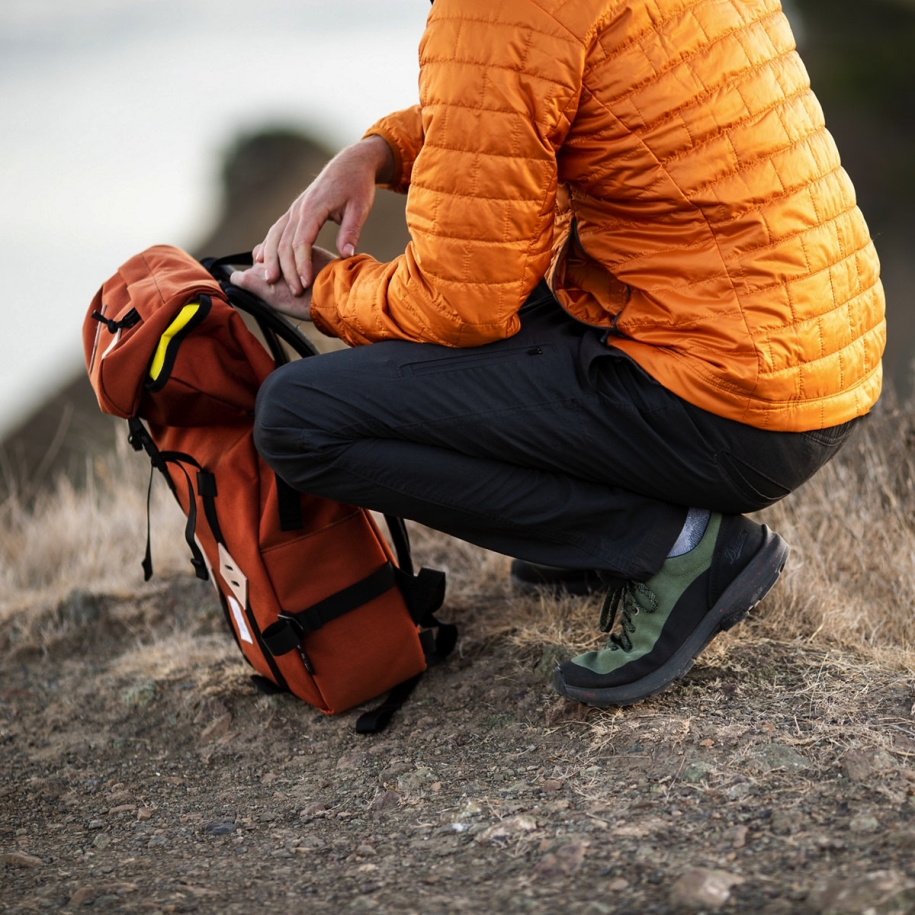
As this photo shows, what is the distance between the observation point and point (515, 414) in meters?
1.84

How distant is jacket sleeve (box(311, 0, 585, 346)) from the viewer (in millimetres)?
1558

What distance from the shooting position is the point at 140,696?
102 inches

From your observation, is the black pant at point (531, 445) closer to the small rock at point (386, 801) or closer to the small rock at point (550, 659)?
the small rock at point (550, 659)

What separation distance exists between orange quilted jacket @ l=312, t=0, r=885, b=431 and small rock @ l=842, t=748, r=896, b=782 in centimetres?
61

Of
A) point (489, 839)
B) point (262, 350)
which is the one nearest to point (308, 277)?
point (262, 350)

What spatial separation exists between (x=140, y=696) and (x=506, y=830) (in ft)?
4.47

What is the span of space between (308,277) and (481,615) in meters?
1.14

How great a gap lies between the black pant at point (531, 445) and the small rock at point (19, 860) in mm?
883

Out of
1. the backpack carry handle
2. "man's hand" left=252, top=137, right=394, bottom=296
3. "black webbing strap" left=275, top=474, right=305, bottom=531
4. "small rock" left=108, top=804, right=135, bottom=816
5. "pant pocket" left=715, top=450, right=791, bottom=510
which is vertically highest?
"man's hand" left=252, top=137, right=394, bottom=296

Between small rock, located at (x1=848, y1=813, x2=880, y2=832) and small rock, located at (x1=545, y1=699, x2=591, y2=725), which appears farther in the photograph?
small rock, located at (x1=545, y1=699, x2=591, y2=725)

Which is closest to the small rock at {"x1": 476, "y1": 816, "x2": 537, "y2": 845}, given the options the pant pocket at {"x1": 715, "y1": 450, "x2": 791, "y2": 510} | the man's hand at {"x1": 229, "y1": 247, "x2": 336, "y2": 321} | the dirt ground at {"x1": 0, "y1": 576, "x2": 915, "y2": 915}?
the dirt ground at {"x1": 0, "y1": 576, "x2": 915, "y2": 915}

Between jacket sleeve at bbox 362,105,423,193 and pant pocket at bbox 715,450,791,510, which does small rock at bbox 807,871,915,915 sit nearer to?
pant pocket at bbox 715,450,791,510

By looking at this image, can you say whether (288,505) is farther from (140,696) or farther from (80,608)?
(80,608)

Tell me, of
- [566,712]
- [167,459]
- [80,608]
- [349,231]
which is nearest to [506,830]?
[566,712]
